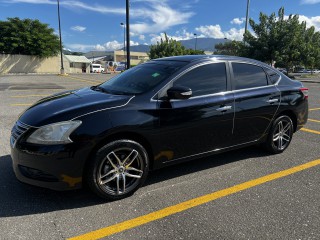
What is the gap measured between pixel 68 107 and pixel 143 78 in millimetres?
1171

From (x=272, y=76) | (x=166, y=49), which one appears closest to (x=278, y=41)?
(x=166, y=49)

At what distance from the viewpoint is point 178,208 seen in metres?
3.23

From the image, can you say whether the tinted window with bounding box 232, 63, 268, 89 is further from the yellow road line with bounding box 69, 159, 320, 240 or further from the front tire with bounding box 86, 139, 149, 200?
the front tire with bounding box 86, 139, 149, 200

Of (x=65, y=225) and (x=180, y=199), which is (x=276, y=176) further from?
(x=65, y=225)

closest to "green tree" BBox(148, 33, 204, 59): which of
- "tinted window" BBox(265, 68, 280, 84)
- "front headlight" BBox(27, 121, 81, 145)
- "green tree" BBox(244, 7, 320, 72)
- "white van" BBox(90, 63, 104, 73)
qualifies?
"green tree" BBox(244, 7, 320, 72)

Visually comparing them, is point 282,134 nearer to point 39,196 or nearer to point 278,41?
point 39,196

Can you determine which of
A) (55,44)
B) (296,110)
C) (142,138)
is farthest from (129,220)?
(55,44)

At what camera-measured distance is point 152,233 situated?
9.11ft

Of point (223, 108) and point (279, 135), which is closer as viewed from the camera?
point (223, 108)

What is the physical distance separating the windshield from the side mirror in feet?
0.86

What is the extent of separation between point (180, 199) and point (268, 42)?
26.5 metres

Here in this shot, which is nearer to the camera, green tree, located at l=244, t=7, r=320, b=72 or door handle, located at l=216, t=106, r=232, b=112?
door handle, located at l=216, t=106, r=232, b=112

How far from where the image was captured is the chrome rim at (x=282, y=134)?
4.90m

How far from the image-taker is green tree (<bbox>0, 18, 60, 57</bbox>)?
4072 cm
